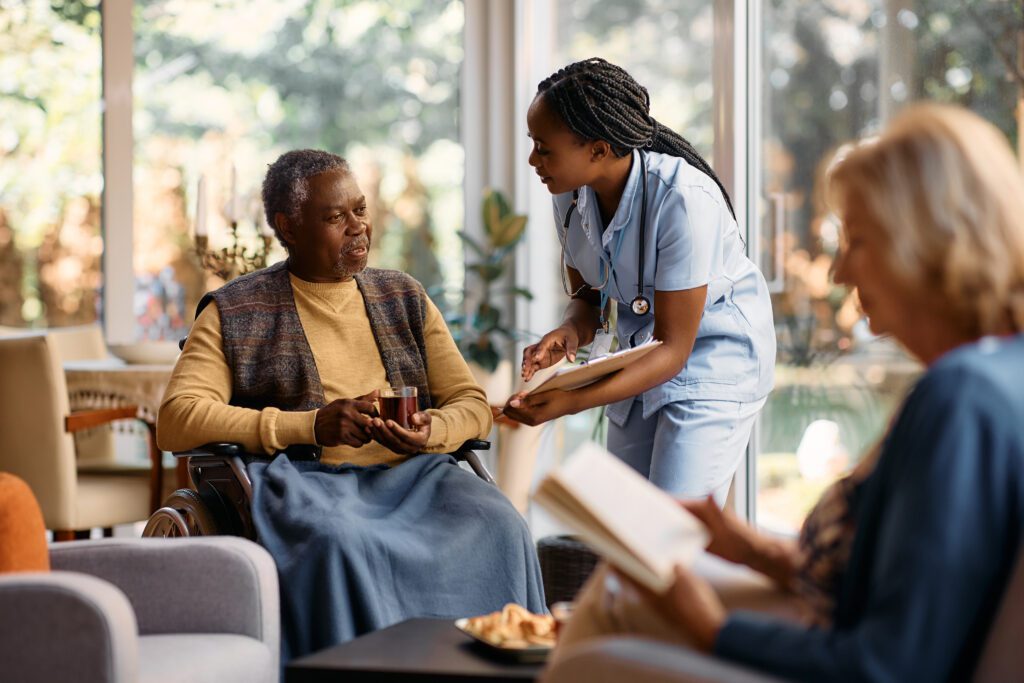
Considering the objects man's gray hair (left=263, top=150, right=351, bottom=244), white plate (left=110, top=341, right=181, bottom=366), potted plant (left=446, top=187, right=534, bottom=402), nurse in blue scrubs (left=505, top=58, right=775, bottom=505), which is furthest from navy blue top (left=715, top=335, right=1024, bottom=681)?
potted plant (left=446, top=187, right=534, bottom=402)

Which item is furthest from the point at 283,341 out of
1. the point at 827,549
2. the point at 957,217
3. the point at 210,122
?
the point at 210,122

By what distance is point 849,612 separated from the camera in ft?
3.94

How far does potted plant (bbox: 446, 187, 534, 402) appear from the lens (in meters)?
5.02

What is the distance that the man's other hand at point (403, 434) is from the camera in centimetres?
248

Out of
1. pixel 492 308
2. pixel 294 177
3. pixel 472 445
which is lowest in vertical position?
pixel 472 445

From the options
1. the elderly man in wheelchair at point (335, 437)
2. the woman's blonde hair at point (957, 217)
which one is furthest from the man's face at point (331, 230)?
the woman's blonde hair at point (957, 217)

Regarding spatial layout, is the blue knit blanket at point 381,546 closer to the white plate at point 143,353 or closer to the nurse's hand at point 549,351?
the nurse's hand at point 549,351

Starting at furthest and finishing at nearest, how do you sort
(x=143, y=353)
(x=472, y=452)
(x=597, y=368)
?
(x=143, y=353) → (x=472, y=452) → (x=597, y=368)

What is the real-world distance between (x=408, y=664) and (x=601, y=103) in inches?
48.0

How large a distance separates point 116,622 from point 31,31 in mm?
4192

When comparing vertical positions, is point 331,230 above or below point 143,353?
above

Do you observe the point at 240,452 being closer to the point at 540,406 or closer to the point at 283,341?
the point at 283,341

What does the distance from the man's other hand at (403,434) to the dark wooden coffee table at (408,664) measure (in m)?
0.75

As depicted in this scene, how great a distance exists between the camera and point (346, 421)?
2426 mm
